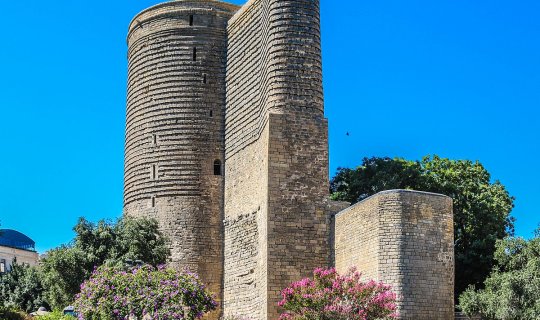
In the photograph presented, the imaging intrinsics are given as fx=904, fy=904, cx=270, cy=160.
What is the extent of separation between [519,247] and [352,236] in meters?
4.42

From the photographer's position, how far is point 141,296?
19.8 m

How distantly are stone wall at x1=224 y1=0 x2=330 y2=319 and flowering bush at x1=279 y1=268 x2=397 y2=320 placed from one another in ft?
9.06

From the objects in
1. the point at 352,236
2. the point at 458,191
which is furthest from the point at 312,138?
the point at 458,191

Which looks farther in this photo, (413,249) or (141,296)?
(413,249)

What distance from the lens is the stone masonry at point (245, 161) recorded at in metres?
22.7

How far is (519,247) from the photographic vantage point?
23359 mm

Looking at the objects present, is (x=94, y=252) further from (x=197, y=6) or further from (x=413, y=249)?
(x=413, y=249)

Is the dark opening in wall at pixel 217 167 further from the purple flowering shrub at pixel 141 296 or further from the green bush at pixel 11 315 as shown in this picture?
the purple flowering shrub at pixel 141 296

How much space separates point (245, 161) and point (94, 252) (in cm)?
527

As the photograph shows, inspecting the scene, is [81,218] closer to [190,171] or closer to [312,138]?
[190,171]

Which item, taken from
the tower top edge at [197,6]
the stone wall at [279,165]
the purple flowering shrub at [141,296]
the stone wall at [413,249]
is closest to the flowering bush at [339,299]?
the stone wall at [413,249]

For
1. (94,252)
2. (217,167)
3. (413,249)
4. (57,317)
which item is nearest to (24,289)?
(94,252)

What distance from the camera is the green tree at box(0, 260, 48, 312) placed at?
33562mm

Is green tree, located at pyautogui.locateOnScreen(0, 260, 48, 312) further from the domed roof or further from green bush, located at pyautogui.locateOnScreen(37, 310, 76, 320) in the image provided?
the domed roof
